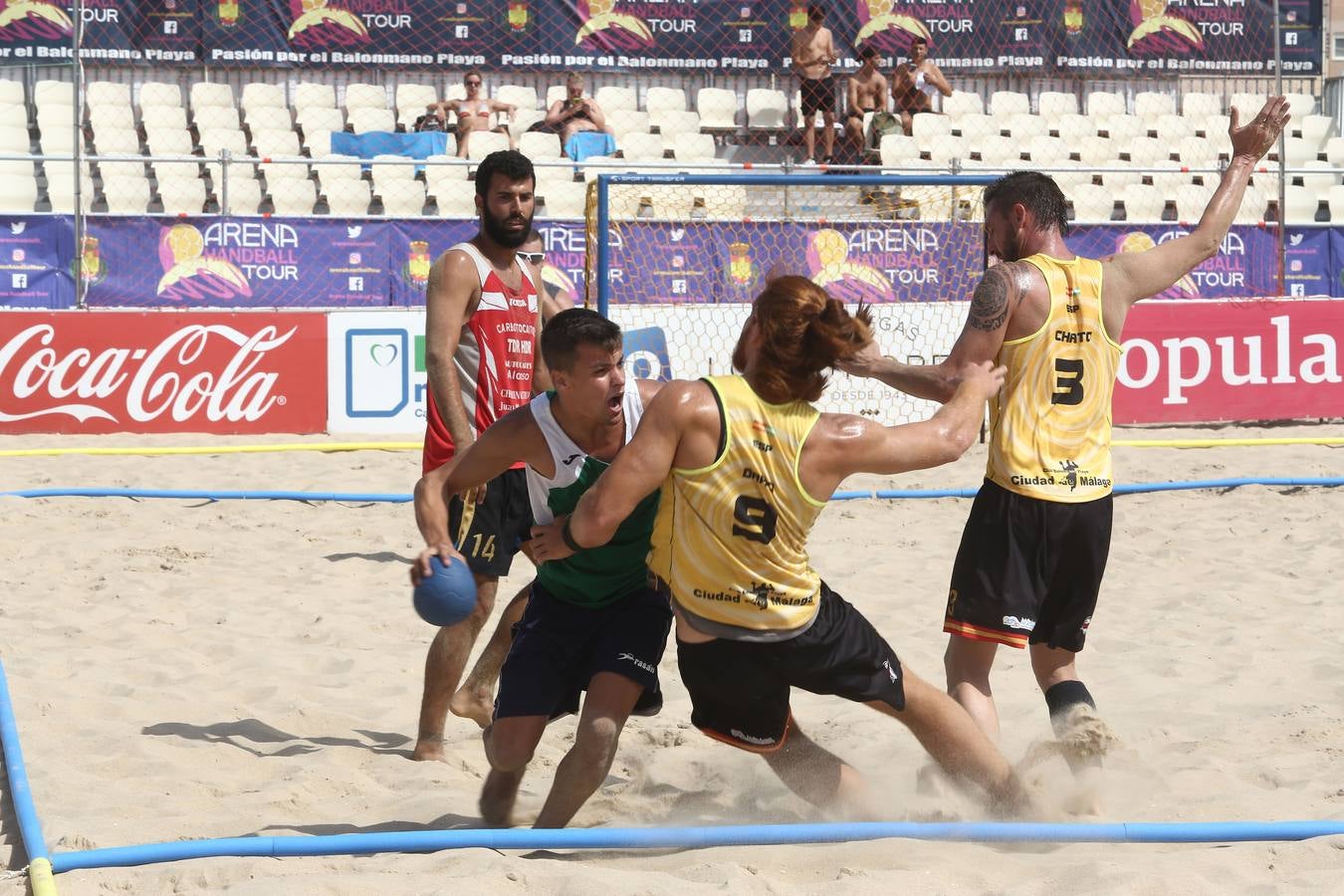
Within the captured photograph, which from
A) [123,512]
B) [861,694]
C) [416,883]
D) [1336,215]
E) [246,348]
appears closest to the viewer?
[416,883]

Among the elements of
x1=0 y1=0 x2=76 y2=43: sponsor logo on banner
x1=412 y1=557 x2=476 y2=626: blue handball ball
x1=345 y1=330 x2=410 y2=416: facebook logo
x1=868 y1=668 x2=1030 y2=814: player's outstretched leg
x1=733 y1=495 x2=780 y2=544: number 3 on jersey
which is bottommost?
x1=868 y1=668 x2=1030 y2=814: player's outstretched leg

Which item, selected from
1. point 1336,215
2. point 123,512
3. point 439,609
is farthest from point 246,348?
point 1336,215

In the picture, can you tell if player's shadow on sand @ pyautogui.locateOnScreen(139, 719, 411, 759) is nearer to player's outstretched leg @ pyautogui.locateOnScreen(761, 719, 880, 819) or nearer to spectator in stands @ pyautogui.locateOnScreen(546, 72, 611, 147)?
player's outstretched leg @ pyautogui.locateOnScreen(761, 719, 880, 819)

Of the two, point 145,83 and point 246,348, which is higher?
point 145,83

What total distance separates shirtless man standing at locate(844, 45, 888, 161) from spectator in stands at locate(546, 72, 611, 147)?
257 centimetres

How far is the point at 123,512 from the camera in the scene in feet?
26.5

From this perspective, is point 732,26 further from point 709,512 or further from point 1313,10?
point 709,512

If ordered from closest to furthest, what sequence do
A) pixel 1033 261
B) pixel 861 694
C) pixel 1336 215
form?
1. pixel 861 694
2. pixel 1033 261
3. pixel 1336 215

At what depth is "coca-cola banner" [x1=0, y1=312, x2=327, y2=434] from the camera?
10.4 m

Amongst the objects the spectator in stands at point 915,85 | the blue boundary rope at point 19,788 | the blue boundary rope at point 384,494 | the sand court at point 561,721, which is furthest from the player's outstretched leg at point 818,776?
the spectator in stands at point 915,85

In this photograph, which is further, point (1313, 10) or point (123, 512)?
point (1313, 10)

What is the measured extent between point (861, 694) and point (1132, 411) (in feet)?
27.9

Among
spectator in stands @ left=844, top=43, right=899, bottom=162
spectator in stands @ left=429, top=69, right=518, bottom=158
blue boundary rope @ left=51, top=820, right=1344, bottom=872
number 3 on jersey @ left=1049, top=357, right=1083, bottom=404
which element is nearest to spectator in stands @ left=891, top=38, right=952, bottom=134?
spectator in stands @ left=844, top=43, right=899, bottom=162

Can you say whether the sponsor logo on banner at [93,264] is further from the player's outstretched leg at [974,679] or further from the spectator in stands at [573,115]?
the player's outstretched leg at [974,679]
